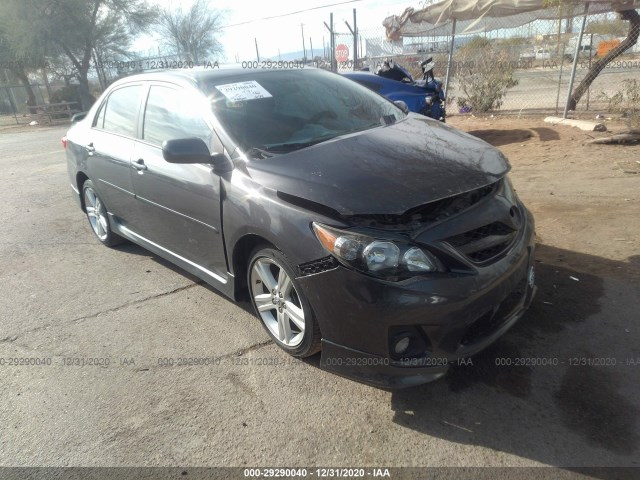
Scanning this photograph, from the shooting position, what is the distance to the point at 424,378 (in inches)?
92.7

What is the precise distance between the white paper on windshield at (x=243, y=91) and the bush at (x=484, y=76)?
8.77m

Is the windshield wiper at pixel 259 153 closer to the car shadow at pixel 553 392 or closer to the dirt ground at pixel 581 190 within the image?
the car shadow at pixel 553 392

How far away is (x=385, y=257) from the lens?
2.31 meters

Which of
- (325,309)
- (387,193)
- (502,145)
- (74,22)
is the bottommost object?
(502,145)

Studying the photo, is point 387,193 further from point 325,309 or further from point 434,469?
point 434,469

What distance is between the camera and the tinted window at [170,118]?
3346mm

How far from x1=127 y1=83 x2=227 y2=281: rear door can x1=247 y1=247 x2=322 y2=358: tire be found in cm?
35

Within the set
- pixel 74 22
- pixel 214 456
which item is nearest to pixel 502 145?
pixel 214 456

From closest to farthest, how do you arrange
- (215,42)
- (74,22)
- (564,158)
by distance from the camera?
(564,158) → (74,22) → (215,42)

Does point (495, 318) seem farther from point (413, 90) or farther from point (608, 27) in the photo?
point (608, 27)

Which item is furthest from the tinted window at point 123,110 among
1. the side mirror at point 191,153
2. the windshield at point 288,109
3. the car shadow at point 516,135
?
the car shadow at point 516,135

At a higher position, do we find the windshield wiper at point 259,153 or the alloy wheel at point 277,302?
the windshield wiper at point 259,153

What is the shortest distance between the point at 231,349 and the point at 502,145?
22.1 feet

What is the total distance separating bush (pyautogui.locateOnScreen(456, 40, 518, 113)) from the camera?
1082 cm
